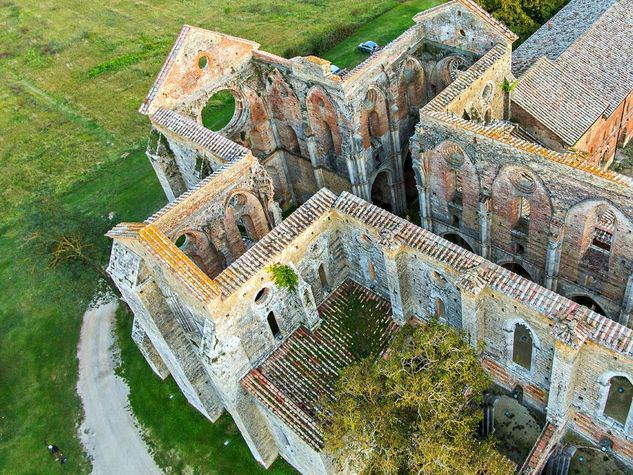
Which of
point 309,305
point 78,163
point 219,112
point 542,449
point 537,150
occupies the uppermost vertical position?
point 537,150

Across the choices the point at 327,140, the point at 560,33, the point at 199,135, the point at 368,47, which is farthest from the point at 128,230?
the point at 368,47

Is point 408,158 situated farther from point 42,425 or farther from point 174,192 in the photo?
point 42,425

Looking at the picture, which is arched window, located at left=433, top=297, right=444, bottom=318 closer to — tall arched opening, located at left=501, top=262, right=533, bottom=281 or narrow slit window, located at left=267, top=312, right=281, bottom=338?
narrow slit window, located at left=267, top=312, right=281, bottom=338

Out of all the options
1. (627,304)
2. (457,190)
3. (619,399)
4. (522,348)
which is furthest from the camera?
(457,190)

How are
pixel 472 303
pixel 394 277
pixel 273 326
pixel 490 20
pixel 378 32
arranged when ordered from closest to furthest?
pixel 472 303 → pixel 394 277 → pixel 273 326 → pixel 490 20 → pixel 378 32

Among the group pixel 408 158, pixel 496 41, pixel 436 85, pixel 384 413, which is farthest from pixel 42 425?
pixel 496 41

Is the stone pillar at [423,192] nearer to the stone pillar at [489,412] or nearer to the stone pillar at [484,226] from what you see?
the stone pillar at [484,226]

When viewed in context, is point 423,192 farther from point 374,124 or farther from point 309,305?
point 309,305
